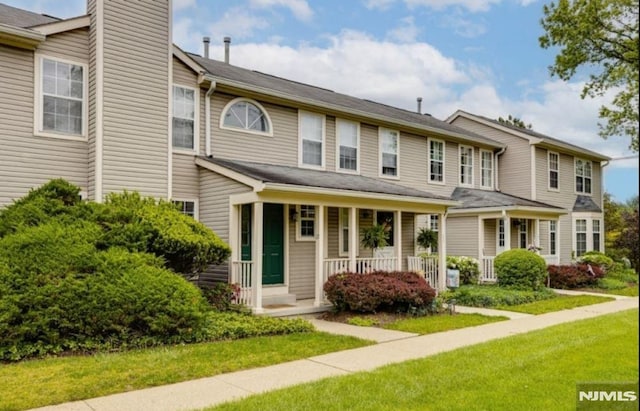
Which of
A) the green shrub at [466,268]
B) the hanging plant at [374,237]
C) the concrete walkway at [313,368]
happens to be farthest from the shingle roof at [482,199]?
the concrete walkway at [313,368]

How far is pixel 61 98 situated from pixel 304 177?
5249 millimetres

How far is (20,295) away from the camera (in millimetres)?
6609

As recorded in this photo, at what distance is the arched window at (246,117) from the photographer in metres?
12.0

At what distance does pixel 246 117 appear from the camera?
40.7 feet

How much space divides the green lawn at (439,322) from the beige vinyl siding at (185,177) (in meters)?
5.29

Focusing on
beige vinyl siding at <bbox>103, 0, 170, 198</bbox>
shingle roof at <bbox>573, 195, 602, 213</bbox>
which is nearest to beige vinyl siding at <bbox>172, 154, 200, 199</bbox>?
beige vinyl siding at <bbox>103, 0, 170, 198</bbox>

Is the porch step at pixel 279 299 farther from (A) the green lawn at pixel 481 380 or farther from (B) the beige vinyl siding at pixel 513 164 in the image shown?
(B) the beige vinyl siding at pixel 513 164

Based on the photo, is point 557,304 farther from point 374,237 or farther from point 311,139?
point 311,139

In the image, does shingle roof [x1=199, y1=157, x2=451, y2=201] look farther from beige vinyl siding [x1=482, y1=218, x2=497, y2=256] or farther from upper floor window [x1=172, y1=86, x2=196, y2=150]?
beige vinyl siding [x1=482, y1=218, x2=497, y2=256]

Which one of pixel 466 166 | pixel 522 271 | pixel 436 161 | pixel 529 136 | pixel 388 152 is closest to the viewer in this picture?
pixel 522 271

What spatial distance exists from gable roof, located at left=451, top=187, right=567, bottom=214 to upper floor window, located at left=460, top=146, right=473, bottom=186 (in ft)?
1.17

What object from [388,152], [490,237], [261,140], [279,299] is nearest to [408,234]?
[388,152]

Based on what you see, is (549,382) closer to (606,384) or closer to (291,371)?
(606,384)

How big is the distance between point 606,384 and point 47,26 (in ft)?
34.8
